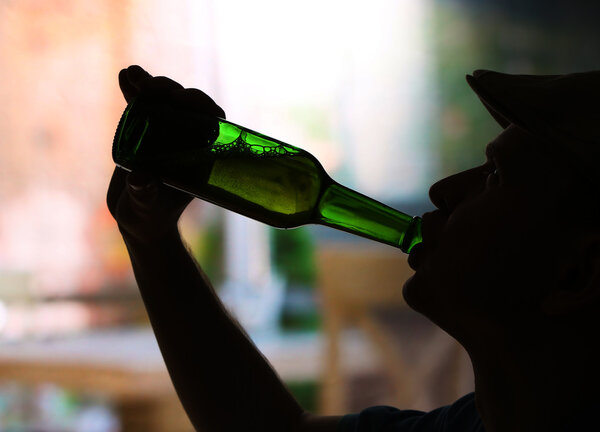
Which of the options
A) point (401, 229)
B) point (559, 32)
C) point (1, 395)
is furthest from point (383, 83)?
point (401, 229)

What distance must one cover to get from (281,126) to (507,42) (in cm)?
118

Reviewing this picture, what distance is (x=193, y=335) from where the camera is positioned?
0.69 metres

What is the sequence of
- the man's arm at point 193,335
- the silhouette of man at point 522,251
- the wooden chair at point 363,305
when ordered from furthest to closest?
the wooden chair at point 363,305 < the man's arm at point 193,335 < the silhouette of man at point 522,251

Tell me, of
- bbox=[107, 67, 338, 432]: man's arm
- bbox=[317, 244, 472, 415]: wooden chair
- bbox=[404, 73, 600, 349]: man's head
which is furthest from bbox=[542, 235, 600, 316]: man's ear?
bbox=[317, 244, 472, 415]: wooden chair

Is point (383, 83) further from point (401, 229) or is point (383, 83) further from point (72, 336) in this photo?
point (401, 229)

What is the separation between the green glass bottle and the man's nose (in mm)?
57

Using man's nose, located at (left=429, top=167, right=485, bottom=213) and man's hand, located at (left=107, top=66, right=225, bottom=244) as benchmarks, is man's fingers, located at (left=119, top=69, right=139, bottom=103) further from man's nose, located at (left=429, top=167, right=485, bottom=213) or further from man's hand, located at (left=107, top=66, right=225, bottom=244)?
man's nose, located at (left=429, top=167, right=485, bottom=213)

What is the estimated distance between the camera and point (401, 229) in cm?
69

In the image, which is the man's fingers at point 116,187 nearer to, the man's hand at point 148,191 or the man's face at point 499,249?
the man's hand at point 148,191

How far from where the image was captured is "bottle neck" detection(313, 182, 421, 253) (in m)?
0.69

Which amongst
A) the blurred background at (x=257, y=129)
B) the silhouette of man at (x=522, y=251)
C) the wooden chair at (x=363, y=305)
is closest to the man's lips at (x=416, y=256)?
the silhouette of man at (x=522, y=251)

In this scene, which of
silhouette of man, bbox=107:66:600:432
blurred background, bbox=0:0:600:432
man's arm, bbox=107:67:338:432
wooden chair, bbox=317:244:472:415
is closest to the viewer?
silhouette of man, bbox=107:66:600:432

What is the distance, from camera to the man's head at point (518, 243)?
0.56 metres

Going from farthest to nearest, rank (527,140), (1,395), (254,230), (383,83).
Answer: (383,83) < (254,230) < (1,395) < (527,140)
